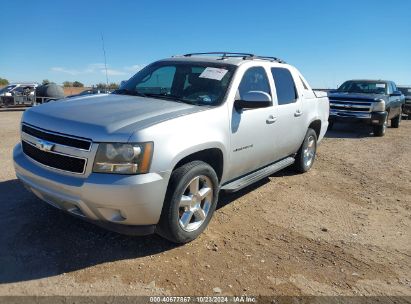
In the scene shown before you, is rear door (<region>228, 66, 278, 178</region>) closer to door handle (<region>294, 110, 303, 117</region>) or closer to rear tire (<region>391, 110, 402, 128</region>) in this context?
door handle (<region>294, 110, 303, 117</region>)

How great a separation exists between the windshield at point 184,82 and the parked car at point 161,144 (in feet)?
0.05

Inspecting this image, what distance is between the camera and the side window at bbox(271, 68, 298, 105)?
208 inches

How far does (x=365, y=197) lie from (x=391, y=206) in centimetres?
41

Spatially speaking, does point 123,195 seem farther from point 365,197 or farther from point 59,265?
point 365,197

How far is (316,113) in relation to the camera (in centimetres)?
650

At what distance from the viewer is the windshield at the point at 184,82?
428 cm

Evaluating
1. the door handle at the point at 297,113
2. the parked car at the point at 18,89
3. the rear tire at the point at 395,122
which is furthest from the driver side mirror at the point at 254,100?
the parked car at the point at 18,89

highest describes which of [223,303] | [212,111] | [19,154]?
[212,111]

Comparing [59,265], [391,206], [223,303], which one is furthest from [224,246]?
[391,206]

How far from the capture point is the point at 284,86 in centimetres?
552

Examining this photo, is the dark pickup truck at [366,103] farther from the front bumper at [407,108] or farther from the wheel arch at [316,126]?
the front bumper at [407,108]

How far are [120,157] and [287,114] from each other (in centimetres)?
297

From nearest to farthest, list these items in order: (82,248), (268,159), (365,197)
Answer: (82,248), (268,159), (365,197)

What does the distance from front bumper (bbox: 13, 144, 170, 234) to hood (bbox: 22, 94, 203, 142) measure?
0.36m
